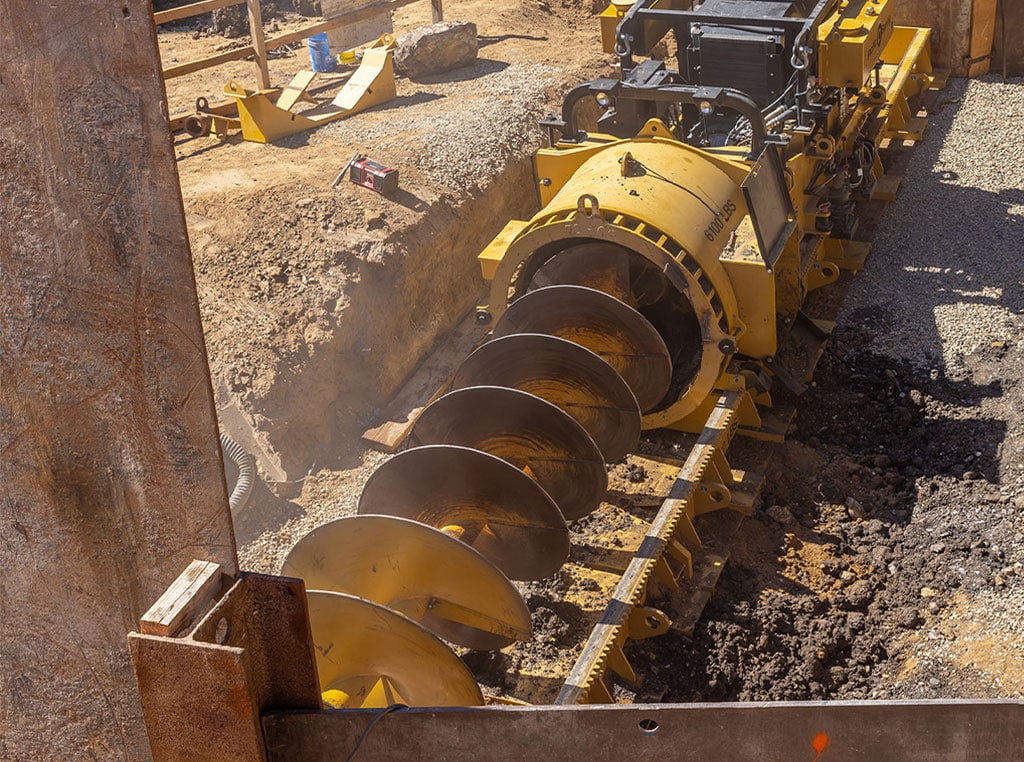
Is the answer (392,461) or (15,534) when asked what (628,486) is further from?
(15,534)

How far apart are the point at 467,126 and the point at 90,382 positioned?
9056 millimetres

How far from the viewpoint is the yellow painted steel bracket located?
11.0 m

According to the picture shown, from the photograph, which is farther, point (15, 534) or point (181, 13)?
point (181, 13)

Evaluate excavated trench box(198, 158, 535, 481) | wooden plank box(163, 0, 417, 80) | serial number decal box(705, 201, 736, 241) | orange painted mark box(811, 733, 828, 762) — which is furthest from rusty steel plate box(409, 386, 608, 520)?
wooden plank box(163, 0, 417, 80)

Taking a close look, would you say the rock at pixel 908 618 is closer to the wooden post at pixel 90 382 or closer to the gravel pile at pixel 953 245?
the gravel pile at pixel 953 245

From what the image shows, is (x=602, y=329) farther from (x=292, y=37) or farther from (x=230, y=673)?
(x=292, y=37)

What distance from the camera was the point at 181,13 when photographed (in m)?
11.5

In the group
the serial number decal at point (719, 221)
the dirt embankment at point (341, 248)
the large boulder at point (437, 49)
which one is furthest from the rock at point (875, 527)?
the large boulder at point (437, 49)

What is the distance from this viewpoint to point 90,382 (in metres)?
2.05

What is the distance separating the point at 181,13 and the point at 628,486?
725 cm

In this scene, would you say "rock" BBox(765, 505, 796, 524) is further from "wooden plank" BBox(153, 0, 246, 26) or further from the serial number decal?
"wooden plank" BBox(153, 0, 246, 26)

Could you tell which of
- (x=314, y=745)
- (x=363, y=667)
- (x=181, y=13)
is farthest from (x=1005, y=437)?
(x=181, y=13)

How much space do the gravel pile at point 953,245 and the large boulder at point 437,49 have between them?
478cm

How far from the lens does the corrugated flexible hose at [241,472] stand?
24.2ft
